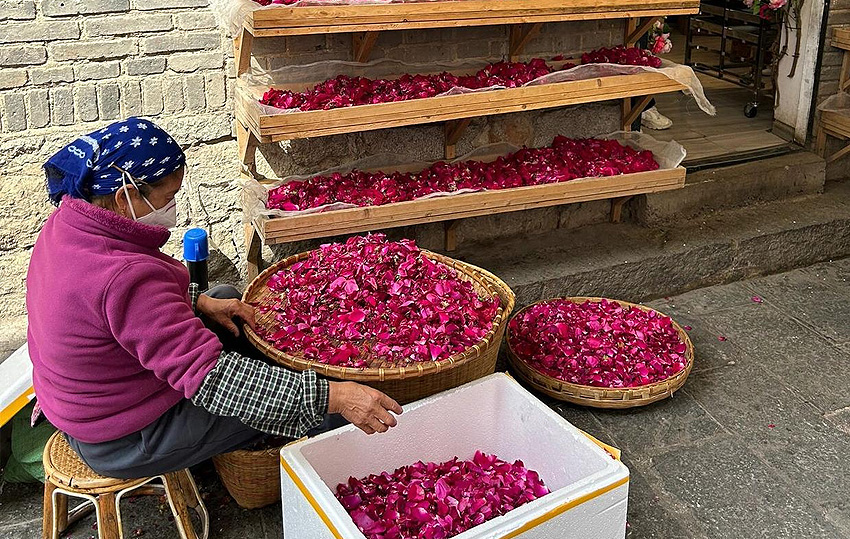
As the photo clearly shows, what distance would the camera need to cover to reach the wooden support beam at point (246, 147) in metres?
3.38

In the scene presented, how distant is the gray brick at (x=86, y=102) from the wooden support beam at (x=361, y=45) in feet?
3.28

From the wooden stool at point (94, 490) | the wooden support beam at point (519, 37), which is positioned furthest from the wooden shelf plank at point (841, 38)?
the wooden stool at point (94, 490)

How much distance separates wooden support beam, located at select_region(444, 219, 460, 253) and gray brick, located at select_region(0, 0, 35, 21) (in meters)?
1.83

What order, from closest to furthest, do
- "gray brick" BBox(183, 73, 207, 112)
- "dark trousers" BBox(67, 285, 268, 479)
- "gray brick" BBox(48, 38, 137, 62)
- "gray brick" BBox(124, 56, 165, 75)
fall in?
"dark trousers" BBox(67, 285, 268, 479) < "gray brick" BBox(48, 38, 137, 62) < "gray brick" BBox(124, 56, 165, 75) < "gray brick" BBox(183, 73, 207, 112)

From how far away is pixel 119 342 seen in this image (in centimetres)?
208

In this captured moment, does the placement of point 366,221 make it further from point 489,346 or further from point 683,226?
point 683,226

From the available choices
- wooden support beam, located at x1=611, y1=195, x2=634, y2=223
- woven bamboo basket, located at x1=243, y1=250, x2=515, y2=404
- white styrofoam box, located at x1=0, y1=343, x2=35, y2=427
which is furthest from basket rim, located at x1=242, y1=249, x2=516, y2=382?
wooden support beam, located at x1=611, y1=195, x2=634, y2=223

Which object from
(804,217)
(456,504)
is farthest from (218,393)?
(804,217)

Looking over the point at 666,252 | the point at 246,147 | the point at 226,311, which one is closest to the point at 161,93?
the point at 246,147

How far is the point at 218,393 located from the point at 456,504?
656 millimetres

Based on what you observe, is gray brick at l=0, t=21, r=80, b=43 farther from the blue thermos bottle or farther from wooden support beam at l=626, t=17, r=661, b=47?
wooden support beam at l=626, t=17, r=661, b=47

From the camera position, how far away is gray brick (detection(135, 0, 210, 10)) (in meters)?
3.24

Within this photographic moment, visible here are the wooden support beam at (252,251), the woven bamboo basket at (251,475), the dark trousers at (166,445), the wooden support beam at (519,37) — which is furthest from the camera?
the wooden support beam at (519,37)

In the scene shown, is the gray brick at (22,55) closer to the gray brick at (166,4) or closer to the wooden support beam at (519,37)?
the gray brick at (166,4)
